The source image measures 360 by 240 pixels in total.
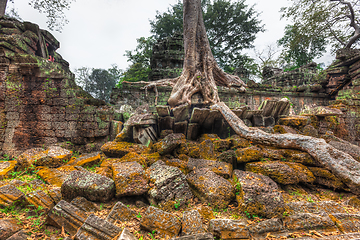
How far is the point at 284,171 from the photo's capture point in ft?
7.88

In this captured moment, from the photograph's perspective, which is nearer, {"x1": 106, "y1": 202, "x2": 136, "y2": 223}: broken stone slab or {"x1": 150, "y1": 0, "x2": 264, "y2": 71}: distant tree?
{"x1": 106, "y1": 202, "x2": 136, "y2": 223}: broken stone slab

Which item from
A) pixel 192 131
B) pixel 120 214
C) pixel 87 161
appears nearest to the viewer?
pixel 120 214

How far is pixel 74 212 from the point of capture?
1862 millimetres

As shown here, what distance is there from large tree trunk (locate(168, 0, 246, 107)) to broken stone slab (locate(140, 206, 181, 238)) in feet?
10.6

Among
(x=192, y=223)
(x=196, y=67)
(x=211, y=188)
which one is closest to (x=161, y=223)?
(x=192, y=223)

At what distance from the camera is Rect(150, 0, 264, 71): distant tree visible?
21.6 m

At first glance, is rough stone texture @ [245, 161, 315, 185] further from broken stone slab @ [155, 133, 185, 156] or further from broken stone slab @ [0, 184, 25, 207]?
broken stone slab @ [0, 184, 25, 207]

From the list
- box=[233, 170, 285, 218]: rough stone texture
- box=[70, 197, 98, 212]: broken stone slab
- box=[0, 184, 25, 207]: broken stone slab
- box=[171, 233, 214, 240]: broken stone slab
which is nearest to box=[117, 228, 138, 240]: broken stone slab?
box=[171, 233, 214, 240]: broken stone slab

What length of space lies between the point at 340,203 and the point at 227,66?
2323 cm

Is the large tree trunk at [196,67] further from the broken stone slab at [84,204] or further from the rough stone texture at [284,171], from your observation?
the broken stone slab at [84,204]

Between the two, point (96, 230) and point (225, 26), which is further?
point (225, 26)

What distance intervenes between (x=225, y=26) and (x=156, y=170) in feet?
81.9

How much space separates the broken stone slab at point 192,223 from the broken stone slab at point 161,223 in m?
0.07

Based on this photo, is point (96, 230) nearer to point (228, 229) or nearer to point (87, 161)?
point (228, 229)
